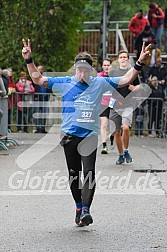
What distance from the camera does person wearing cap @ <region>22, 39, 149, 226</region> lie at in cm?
849

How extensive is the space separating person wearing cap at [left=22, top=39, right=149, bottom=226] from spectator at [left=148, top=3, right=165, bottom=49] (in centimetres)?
1663

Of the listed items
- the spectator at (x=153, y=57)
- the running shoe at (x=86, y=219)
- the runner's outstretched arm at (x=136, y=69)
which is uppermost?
the runner's outstretched arm at (x=136, y=69)

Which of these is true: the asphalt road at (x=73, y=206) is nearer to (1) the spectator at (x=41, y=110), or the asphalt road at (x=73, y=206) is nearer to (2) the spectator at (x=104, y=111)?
(2) the spectator at (x=104, y=111)

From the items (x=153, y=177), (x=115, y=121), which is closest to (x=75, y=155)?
(x=153, y=177)

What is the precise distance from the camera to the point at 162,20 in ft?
83.0

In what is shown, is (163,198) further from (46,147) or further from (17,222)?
(46,147)

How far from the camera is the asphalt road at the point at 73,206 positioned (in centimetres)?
773

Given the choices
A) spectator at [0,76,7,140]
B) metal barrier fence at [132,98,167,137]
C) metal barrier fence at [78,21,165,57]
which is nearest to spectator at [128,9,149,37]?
metal barrier fence at [78,21,165,57]

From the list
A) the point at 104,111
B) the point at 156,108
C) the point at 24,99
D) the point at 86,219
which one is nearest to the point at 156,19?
the point at 156,108

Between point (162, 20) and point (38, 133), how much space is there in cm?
701

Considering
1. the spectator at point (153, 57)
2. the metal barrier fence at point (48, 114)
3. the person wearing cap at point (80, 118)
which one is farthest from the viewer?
the spectator at point (153, 57)

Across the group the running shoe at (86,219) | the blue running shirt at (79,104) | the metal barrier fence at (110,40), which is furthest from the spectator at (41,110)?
the running shoe at (86,219)

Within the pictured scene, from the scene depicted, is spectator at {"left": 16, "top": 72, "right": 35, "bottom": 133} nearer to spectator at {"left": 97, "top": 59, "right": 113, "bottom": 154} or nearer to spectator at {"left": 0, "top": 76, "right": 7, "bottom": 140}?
spectator at {"left": 0, "top": 76, "right": 7, "bottom": 140}

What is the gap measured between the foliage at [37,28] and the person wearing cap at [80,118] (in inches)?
716
